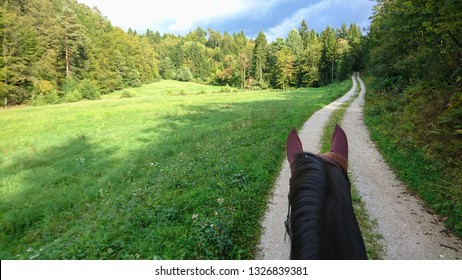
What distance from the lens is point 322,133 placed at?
43.2 feet

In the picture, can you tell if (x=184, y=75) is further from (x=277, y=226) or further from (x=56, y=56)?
(x=277, y=226)

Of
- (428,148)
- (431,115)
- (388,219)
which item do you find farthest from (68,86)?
(388,219)

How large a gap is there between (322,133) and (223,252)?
1023 centimetres

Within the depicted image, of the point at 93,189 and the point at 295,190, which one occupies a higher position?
the point at 295,190

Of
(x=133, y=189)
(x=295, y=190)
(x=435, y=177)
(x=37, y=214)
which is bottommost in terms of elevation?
(x=37, y=214)

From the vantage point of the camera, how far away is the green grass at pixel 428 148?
6.17m

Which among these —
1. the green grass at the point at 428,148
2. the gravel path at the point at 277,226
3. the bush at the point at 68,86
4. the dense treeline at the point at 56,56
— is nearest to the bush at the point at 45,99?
the dense treeline at the point at 56,56

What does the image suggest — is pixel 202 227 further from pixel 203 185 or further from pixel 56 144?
pixel 56 144

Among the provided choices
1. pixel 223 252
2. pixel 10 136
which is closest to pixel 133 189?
pixel 223 252

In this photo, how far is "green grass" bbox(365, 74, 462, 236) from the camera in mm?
6172

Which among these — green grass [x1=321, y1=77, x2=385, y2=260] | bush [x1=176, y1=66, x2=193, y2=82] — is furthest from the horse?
bush [x1=176, y1=66, x2=193, y2=82]

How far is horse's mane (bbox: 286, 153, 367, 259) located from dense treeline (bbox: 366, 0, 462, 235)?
5.14 metres

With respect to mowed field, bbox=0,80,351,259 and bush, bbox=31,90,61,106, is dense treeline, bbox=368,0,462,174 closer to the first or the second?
mowed field, bbox=0,80,351,259

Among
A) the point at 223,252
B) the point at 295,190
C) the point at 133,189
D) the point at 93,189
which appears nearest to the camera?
the point at 295,190
